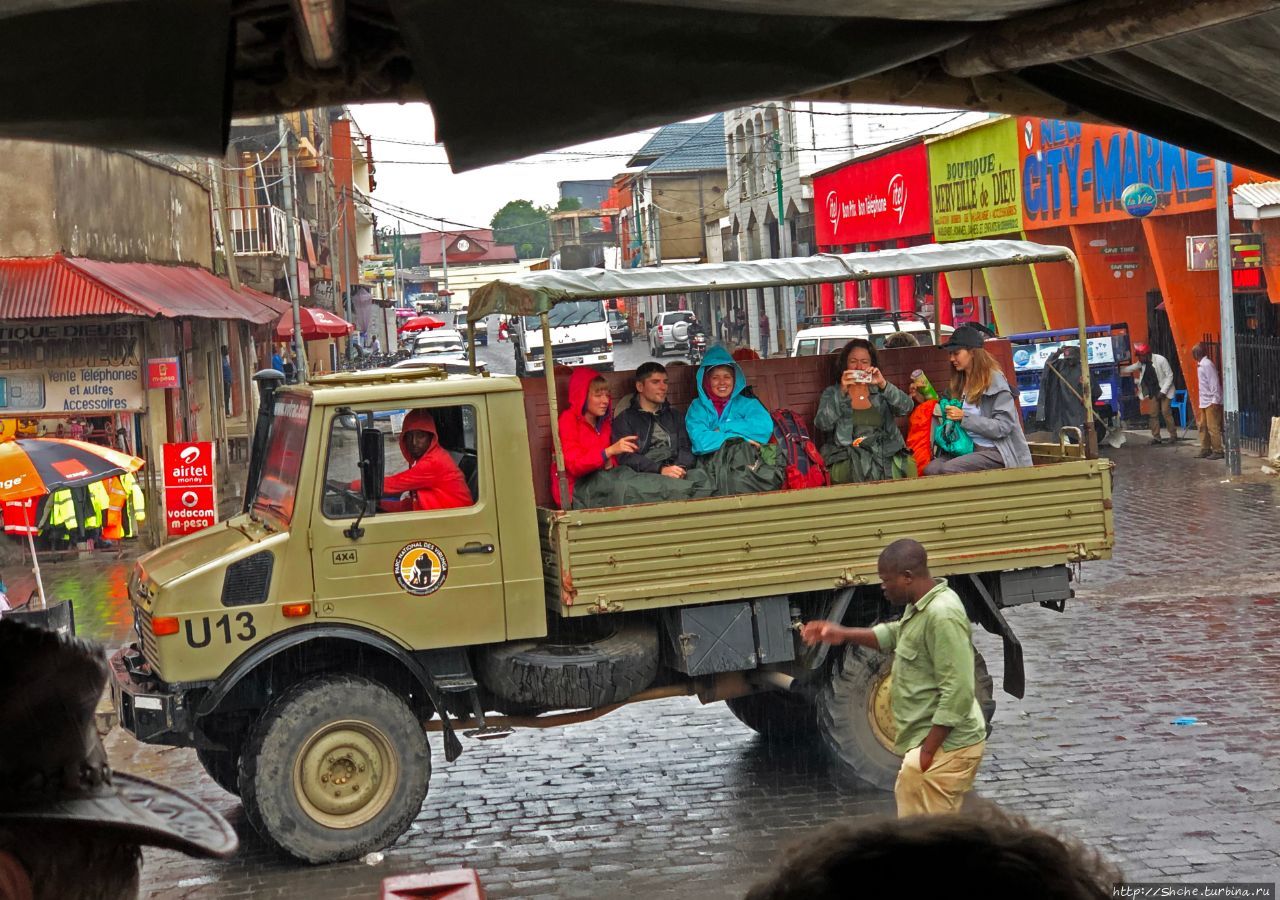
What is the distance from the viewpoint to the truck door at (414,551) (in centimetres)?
840

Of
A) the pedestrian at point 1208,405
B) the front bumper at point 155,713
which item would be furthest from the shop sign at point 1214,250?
the front bumper at point 155,713

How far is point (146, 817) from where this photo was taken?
6.22ft

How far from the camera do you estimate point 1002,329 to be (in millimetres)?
33656

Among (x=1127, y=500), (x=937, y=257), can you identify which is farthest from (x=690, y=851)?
(x=1127, y=500)

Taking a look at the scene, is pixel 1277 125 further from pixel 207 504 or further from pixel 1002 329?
pixel 1002 329

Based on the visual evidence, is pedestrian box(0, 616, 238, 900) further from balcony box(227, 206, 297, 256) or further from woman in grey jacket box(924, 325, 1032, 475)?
balcony box(227, 206, 297, 256)

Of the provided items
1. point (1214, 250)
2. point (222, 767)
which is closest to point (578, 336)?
point (1214, 250)

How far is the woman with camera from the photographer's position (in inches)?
384

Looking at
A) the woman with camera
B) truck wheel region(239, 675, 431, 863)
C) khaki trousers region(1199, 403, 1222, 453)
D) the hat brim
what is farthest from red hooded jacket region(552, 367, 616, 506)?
khaki trousers region(1199, 403, 1222, 453)

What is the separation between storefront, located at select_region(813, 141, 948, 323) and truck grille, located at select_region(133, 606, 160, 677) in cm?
2703

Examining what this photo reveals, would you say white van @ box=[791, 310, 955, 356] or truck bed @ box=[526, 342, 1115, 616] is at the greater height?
white van @ box=[791, 310, 955, 356]

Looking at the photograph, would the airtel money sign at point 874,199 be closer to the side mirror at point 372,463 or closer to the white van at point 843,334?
the white van at point 843,334

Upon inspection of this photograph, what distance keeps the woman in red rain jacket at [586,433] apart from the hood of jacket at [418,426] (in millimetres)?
847

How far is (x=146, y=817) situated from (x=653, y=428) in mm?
7796
